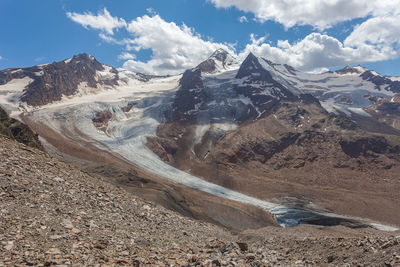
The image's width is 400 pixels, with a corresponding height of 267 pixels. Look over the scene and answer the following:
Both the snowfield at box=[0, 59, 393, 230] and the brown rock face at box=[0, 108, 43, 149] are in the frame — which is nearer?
the brown rock face at box=[0, 108, 43, 149]

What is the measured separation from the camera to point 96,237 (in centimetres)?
1068

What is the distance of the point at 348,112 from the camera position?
198 metres

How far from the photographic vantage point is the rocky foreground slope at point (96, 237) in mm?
8703

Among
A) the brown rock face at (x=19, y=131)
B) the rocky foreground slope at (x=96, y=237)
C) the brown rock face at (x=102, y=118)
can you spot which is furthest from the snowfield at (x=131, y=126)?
the rocky foreground slope at (x=96, y=237)

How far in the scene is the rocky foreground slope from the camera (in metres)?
8.70

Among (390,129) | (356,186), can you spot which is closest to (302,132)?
(356,186)

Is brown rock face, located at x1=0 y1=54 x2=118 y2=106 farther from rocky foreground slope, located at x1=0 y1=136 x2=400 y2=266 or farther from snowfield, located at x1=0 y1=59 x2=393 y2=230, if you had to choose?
rocky foreground slope, located at x1=0 y1=136 x2=400 y2=266

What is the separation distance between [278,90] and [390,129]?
67496mm

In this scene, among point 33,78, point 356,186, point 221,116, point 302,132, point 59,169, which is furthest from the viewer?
point 33,78

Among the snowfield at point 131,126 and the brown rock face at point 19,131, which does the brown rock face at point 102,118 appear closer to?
the snowfield at point 131,126

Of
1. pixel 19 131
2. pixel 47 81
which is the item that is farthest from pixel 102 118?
pixel 19 131

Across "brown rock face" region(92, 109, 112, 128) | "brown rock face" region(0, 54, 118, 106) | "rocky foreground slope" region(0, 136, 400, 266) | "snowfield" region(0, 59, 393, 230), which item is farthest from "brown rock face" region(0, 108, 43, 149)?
"brown rock face" region(0, 54, 118, 106)

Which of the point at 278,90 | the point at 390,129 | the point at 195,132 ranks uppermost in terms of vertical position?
the point at 278,90

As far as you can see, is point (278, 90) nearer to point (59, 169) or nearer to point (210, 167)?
point (210, 167)
